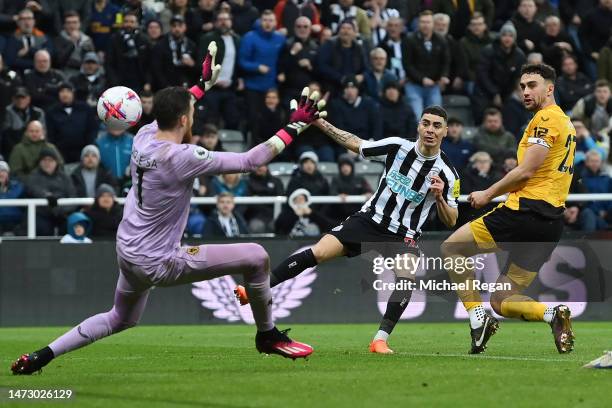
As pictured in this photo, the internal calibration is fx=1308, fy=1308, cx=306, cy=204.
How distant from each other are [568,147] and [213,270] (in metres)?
3.86

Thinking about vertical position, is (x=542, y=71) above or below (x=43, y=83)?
above

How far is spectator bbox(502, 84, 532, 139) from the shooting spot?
23.5 metres

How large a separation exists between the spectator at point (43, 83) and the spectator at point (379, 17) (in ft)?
19.3

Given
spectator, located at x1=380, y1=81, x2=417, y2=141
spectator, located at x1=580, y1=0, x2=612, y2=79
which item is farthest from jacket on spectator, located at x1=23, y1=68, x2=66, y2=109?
spectator, located at x1=580, y1=0, x2=612, y2=79

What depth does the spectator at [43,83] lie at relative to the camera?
71.9 feet

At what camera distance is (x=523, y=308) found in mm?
12266

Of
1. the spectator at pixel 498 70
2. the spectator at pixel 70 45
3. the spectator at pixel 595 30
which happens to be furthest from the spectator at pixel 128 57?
the spectator at pixel 595 30

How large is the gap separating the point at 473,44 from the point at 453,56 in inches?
20.6

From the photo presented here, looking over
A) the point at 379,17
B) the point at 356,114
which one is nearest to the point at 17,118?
the point at 356,114

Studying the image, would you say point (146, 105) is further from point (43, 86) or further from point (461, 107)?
point (461, 107)

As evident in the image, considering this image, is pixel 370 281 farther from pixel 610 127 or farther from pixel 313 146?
pixel 610 127

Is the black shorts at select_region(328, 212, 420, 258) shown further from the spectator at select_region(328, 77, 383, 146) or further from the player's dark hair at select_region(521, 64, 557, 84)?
the spectator at select_region(328, 77, 383, 146)

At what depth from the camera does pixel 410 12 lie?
25.6m

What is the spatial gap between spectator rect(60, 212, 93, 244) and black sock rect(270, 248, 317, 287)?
7.00 m
